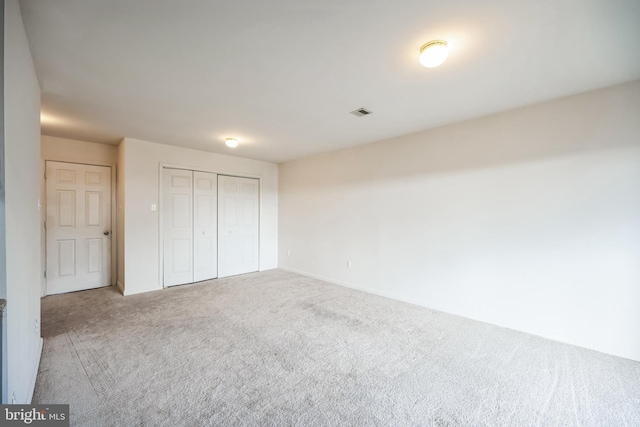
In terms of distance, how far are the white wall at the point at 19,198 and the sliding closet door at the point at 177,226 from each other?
2538 mm

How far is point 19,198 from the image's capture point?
1572 mm

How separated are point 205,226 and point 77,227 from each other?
1938 mm

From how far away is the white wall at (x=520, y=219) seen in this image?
7.97ft

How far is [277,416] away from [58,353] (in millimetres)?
2242

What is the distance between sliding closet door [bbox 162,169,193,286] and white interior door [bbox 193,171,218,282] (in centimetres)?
9

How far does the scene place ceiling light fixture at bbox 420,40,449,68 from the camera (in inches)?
71.1

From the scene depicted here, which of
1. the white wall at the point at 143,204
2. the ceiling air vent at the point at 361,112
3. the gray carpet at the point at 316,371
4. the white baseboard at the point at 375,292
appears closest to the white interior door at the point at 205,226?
the white wall at the point at 143,204

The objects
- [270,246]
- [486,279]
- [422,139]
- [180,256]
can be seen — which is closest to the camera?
[486,279]

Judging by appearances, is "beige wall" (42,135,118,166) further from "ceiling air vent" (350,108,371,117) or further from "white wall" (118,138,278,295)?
"ceiling air vent" (350,108,371,117)

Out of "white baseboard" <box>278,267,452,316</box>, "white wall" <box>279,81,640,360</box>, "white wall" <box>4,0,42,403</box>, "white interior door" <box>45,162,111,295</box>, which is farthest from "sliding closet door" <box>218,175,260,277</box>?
"white wall" <box>4,0,42,403</box>

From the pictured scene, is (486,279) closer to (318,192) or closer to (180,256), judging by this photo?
(318,192)

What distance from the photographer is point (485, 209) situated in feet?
10.5

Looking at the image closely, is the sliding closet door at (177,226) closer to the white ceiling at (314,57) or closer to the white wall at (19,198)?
the white ceiling at (314,57)

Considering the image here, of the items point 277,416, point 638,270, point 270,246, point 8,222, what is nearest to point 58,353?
point 8,222
